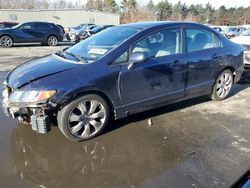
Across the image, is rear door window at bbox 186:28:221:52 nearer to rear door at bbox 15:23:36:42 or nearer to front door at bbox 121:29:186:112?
front door at bbox 121:29:186:112

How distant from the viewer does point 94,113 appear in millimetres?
4195

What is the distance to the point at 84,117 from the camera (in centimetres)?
413

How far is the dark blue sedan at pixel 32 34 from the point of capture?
16922 millimetres

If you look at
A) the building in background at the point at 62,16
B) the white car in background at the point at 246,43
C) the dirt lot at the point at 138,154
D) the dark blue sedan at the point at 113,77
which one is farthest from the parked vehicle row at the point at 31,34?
the building in background at the point at 62,16

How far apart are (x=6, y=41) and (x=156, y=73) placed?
14.6m

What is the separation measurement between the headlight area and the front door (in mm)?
1138

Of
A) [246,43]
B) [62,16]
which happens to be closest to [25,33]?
[246,43]

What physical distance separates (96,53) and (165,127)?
1.60 metres

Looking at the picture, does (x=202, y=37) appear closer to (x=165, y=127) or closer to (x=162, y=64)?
(x=162, y=64)

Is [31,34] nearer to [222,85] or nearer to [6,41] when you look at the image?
[6,41]

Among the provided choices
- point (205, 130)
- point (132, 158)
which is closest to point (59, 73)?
point (132, 158)

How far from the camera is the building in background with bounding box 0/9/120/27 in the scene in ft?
128

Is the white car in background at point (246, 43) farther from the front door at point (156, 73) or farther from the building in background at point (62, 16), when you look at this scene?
the building in background at point (62, 16)

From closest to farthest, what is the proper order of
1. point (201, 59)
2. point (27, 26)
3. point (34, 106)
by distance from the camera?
point (34, 106) → point (201, 59) → point (27, 26)
